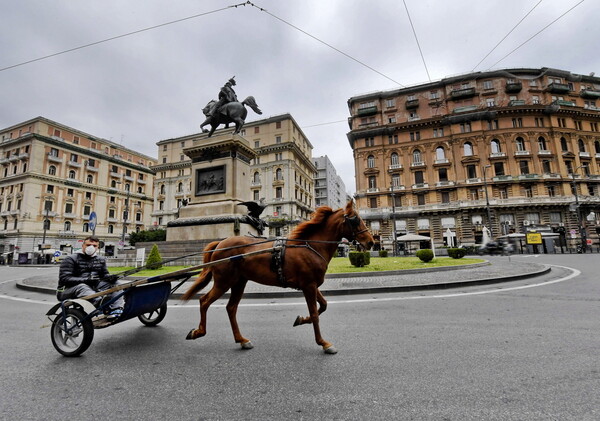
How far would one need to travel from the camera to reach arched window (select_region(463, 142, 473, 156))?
153 feet

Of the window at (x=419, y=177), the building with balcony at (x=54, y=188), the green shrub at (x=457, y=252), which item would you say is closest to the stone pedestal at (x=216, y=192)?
the green shrub at (x=457, y=252)

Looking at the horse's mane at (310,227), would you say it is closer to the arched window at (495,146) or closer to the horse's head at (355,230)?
the horse's head at (355,230)

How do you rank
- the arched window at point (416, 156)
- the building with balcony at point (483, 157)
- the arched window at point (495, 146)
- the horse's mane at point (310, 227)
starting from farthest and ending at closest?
the arched window at point (416, 156)
the arched window at point (495, 146)
the building with balcony at point (483, 157)
the horse's mane at point (310, 227)

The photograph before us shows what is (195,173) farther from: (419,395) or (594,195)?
(594,195)

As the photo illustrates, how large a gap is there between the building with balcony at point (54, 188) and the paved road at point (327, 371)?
46560 mm

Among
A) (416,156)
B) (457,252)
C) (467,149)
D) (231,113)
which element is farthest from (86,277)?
(467,149)

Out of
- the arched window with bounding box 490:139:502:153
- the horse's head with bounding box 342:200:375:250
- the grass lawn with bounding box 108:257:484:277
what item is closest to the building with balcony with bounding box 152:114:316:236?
the arched window with bounding box 490:139:502:153

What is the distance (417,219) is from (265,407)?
47968 millimetres

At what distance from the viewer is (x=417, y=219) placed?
4634 cm

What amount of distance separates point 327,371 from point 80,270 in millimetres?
3988

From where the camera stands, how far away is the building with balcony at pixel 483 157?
4312 cm

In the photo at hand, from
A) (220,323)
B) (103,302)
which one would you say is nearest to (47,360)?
(103,302)

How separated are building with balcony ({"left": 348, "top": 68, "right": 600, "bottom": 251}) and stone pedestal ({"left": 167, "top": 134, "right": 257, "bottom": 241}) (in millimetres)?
32108

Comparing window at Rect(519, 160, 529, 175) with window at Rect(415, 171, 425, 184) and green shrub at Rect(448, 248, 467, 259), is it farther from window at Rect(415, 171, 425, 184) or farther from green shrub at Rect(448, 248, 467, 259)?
green shrub at Rect(448, 248, 467, 259)
